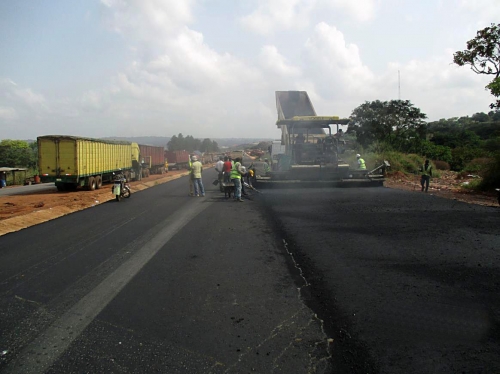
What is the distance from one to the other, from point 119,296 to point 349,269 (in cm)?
303

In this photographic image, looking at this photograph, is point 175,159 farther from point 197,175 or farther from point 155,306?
point 155,306

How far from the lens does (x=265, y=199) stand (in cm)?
1487

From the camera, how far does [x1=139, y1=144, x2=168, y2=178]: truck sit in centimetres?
3584

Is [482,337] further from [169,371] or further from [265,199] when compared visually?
[265,199]

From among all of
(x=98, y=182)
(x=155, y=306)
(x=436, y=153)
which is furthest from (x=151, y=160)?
(x=155, y=306)

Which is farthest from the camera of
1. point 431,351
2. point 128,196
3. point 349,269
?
point 128,196

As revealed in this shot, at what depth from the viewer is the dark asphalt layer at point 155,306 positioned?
11.1 ft

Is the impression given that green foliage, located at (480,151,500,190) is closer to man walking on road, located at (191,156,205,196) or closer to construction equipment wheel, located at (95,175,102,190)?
man walking on road, located at (191,156,205,196)

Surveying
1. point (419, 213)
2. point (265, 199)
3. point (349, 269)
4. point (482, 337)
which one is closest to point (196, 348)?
point (482, 337)

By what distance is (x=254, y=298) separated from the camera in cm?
475

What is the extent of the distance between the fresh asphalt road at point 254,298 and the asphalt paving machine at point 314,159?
9050 mm

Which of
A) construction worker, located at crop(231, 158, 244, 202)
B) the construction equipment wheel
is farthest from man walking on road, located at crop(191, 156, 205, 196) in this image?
the construction equipment wheel

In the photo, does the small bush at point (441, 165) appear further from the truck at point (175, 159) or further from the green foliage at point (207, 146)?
the green foliage at point (207, 146)

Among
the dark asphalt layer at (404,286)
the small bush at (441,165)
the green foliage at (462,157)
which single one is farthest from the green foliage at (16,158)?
the dark asphalt layer at (404,286)
